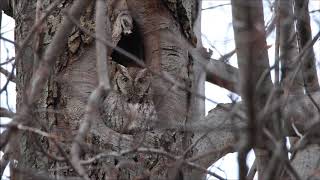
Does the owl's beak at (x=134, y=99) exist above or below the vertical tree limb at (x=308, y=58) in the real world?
below

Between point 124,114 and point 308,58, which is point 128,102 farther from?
point 308,58

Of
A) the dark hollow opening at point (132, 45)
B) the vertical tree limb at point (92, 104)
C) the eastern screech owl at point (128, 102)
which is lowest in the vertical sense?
the vertical tree limb at point (92, 104)

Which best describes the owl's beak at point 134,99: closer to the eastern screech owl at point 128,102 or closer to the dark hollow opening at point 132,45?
the eastern screech owl at point 128,102

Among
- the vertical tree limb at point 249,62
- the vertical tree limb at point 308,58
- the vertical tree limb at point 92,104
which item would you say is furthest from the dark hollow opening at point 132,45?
the vertical tree limb at point 249,62

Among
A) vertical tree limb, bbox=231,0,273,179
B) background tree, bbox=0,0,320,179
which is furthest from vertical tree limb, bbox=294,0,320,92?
vertical tree limb, bbox=231,0,273,179

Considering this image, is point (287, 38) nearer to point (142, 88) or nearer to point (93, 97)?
point (93, 97)

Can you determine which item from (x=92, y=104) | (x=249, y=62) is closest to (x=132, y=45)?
(x=92, y=104)

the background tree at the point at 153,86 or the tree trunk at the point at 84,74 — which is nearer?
the background tree at the point at 153,86

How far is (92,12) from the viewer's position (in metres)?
3.34

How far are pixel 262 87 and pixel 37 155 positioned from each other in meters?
1.18

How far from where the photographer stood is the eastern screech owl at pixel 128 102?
319 centimetres

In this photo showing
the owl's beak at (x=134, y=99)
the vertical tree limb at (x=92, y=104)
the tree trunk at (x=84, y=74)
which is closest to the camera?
the vertical tree limb at (x=92, y=104)

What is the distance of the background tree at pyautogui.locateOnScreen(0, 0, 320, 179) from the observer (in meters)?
2.38

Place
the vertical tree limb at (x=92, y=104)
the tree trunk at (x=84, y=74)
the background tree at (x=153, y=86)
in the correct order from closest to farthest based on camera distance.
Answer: the vertical tree limb at (x=92, y=104) < the background tree at (x=153, y=86) < the tree trunk at (x=84, y=74)
